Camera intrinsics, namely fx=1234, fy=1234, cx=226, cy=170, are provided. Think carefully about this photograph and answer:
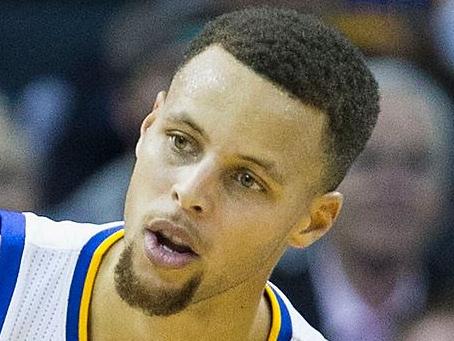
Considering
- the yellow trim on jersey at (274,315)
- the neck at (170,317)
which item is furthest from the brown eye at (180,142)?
the yellow trim on jersey at (274,315)

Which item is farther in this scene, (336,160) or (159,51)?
(159,51)

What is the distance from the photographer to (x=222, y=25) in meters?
2.25

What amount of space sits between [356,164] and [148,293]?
1586 mm

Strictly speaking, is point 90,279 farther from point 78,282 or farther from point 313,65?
point 313,65

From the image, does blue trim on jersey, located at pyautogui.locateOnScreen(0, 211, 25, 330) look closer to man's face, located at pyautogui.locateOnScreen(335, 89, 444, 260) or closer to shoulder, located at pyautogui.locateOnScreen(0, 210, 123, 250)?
shoulder, located at pyautogui.locateOnScreen(0, 210, 123, 250)

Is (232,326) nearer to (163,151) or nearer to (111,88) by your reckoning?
(163,151)

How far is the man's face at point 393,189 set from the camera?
3607 millimetres

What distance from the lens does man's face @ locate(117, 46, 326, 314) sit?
208 cm

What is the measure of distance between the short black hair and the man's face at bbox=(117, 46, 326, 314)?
25mm

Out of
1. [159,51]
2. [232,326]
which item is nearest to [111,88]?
[159,51]

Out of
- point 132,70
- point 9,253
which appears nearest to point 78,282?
point 9,253

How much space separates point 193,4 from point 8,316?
2011 millimetres

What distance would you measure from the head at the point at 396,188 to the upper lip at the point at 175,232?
5.15 ft

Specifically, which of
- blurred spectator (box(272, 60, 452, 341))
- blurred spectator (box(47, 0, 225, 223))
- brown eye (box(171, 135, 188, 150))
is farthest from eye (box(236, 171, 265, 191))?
blurred spectator (box(47, 0, 225, 223))
